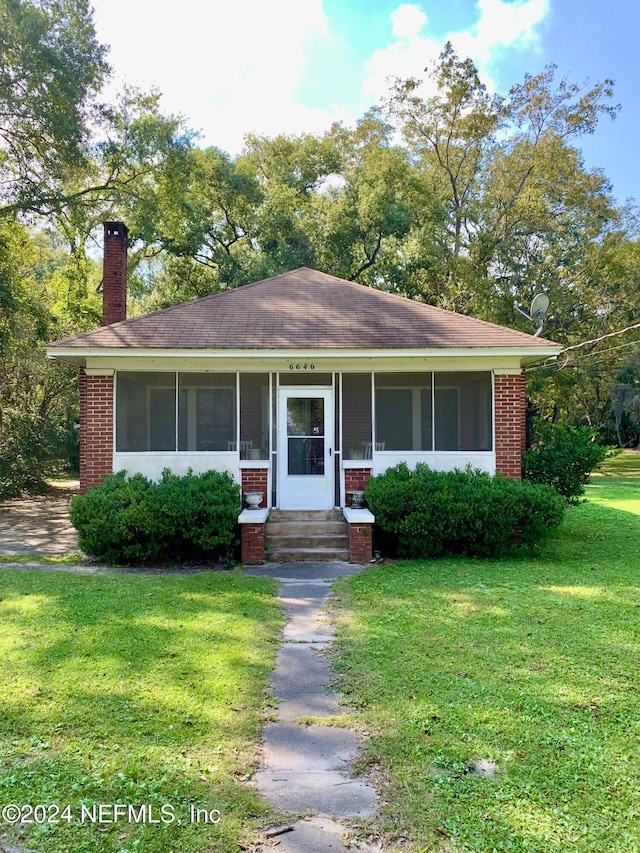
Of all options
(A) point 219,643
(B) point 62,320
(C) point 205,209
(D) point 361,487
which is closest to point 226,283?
(C) point 205,209

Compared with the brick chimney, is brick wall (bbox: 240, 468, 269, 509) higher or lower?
lower

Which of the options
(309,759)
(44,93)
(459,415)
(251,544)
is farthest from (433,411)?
(44,93)

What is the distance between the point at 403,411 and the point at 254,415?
98.4 inches

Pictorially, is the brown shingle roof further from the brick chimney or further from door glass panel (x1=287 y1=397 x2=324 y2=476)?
the brick chimney

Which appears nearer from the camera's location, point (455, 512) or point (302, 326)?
point (455, 512)

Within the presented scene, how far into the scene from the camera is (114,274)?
39.0 ft

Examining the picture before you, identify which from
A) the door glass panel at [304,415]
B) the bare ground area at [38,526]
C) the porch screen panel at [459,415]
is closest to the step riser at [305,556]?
the door glass panel at [304,415]

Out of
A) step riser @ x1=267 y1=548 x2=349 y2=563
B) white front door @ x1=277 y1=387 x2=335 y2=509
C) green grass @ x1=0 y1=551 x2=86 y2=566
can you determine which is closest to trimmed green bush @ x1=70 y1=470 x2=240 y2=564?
green grass @ x1=0 y1=551 x2=86 y2=566

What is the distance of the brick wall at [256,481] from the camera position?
9.48m

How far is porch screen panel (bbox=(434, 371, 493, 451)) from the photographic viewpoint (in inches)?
383

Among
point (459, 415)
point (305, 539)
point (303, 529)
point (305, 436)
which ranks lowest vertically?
point (305, 539)

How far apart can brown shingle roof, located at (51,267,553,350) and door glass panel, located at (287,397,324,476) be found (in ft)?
3.80

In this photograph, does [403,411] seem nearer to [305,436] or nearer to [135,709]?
[305,436]

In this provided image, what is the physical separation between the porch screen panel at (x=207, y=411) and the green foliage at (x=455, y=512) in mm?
2694
